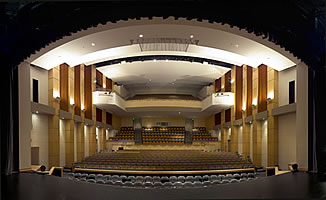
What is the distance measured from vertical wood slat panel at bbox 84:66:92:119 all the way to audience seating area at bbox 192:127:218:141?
1145cm

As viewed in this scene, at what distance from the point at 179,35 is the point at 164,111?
1250 centimetres

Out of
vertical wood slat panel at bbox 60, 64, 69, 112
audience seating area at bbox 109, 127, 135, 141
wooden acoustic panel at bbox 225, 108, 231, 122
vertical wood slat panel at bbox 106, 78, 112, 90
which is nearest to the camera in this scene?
vertical wood slat panel at bbox 60, 64, 69, 112

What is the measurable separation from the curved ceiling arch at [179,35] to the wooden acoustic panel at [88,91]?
4536 mm

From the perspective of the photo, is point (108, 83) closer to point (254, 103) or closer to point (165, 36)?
point (165, 36)

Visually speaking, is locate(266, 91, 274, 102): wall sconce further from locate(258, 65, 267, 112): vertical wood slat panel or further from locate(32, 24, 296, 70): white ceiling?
locate(32, 24, 296, 70): white ceiling

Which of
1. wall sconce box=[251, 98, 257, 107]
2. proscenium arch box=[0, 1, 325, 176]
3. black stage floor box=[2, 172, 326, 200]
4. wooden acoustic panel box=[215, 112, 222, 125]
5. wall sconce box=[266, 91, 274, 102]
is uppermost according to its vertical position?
proscenium arch box=[0, 1, 325, 176]

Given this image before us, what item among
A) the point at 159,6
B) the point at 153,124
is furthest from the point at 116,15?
the point at 153,124

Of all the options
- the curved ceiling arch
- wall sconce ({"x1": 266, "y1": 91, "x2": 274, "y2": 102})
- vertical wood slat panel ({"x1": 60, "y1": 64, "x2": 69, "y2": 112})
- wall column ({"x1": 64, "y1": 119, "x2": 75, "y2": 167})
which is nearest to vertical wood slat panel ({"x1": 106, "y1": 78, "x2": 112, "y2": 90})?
vertical wood slat panel ({"x1": 60, "y1": 64, "x2": 69, "y2": 112})

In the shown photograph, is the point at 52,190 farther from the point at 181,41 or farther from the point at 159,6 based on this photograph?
the point at 181,41

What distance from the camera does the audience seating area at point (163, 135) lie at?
74.0ft

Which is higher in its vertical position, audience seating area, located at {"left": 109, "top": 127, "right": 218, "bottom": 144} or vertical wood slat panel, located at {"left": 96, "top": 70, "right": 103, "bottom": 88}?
vertical wood slat panel, located at {"left": 96, "top": 70, "right": 103, "bottom": 88}

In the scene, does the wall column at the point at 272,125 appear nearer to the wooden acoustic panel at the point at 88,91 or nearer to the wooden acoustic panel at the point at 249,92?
the wooden acoustic panel at the point at 249,92

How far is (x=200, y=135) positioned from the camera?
23469mm

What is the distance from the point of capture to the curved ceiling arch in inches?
295
